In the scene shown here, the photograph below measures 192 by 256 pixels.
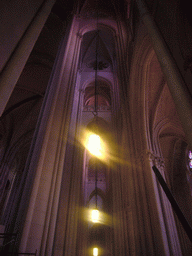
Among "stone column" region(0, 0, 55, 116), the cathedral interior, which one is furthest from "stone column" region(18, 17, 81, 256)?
"stone column" region(0, 0, 55, 116)

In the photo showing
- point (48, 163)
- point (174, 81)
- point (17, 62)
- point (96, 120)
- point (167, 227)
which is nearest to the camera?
point (17, 62)

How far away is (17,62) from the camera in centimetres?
154

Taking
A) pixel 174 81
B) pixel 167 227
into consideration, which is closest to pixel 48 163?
pixel 174 81

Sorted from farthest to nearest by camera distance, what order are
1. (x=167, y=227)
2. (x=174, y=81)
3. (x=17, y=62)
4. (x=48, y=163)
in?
(x=167, y=227) < (x=48, y=163) < (x=174, y=81) < (x=17, y=62)

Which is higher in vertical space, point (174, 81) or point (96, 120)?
point (96, 120)

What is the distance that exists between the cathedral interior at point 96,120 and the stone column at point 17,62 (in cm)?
1

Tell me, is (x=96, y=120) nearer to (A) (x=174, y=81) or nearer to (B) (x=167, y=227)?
(A) (x=174, y=81)

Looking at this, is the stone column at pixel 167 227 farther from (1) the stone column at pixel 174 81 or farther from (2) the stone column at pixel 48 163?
(1) the stone column at pixel 174 81

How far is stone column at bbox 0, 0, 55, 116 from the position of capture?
1.36 meters

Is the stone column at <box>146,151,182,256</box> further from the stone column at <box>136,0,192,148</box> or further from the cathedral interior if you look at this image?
the stone column at <box>136,0,192,148</box>

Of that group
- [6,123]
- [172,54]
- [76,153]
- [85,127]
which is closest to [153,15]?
[172,54]

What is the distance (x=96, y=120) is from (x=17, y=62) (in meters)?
3.94

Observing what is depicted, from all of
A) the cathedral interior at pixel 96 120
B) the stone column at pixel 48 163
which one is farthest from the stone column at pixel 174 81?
the stone column at pixel 48 163

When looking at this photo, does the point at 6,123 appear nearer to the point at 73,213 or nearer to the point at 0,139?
the point at 0,139
